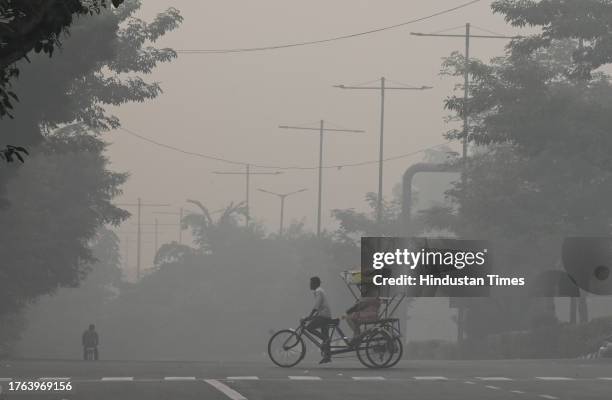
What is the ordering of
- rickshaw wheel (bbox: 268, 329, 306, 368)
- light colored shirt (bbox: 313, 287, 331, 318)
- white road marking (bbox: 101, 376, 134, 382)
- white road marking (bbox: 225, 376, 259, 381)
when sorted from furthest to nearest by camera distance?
1. rickshaw wheel (bbox: 268, 329, 306, 368)
2. light colored shirt (bbox: 313, 287, 331, 318)
3. white road marking (bbox: 225, 376, 259, 381)
4. white road marking (bbox: 101, 376, 134, 382)

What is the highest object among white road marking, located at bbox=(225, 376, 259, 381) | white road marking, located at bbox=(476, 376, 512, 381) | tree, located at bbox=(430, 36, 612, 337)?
tree, located at bbox=(430, 36, 612, 337)

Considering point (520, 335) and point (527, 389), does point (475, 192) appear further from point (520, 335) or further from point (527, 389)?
point (527, 389)

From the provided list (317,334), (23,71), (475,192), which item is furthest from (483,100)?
(317,334)

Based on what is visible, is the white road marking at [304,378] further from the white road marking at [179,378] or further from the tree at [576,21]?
the tree at [576,21]

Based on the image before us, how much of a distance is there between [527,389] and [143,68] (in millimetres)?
33054

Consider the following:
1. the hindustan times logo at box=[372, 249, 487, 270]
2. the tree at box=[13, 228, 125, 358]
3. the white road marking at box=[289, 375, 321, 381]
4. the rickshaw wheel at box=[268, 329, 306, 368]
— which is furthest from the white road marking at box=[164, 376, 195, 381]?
the tree at box=[13, 228, 125, 358]

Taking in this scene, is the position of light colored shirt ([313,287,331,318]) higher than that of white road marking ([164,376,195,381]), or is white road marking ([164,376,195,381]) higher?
light colored shirt ([313,287,331,318])

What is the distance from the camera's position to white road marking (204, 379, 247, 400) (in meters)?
19.6

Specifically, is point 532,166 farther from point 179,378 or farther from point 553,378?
point 179,378

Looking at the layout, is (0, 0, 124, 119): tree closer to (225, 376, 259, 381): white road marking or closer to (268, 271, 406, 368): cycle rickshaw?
(225, 376, 259, 381): white road marking

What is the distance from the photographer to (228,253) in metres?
123

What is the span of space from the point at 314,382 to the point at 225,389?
239cm

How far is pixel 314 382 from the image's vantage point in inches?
910

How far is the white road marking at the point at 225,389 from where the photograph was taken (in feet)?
64.2
